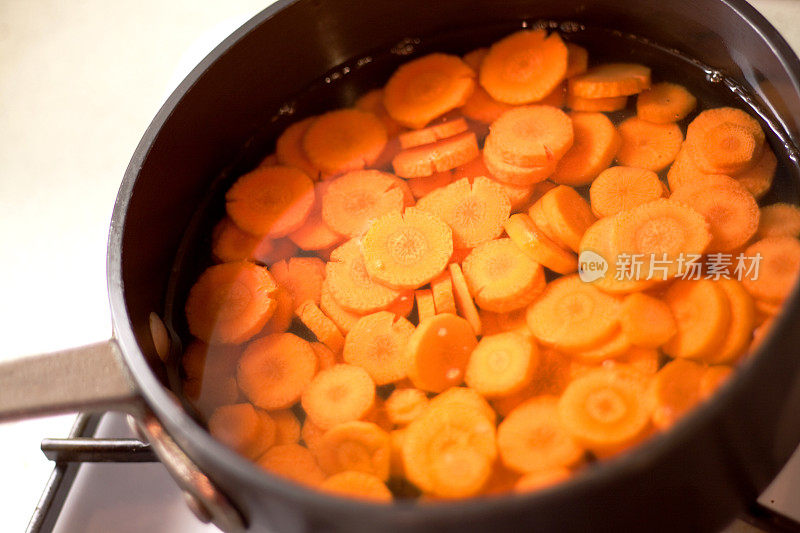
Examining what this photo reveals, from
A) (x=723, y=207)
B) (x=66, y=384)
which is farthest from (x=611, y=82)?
(x=66, y=384)

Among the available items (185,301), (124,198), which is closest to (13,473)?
(185,301)

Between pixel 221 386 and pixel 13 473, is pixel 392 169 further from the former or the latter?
pixel 13 473

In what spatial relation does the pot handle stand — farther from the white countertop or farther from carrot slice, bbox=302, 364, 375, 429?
the white countertop

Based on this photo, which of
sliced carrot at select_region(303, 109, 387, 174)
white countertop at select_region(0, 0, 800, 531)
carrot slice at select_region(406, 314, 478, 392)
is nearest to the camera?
carrot slice at select_region(406, 314, 478, 392)

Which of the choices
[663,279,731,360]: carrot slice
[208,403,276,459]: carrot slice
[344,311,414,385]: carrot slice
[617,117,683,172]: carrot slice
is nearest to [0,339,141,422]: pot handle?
[208,403,276,459]: carrot slice

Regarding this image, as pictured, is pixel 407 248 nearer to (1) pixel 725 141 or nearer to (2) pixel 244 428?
(2) pixel 244 428

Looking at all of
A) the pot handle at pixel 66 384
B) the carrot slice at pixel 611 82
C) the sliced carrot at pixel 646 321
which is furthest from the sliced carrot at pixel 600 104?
the pot handle at pixel 66 384

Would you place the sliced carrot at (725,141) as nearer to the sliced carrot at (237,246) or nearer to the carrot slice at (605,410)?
the carrot slice at (605,410)
